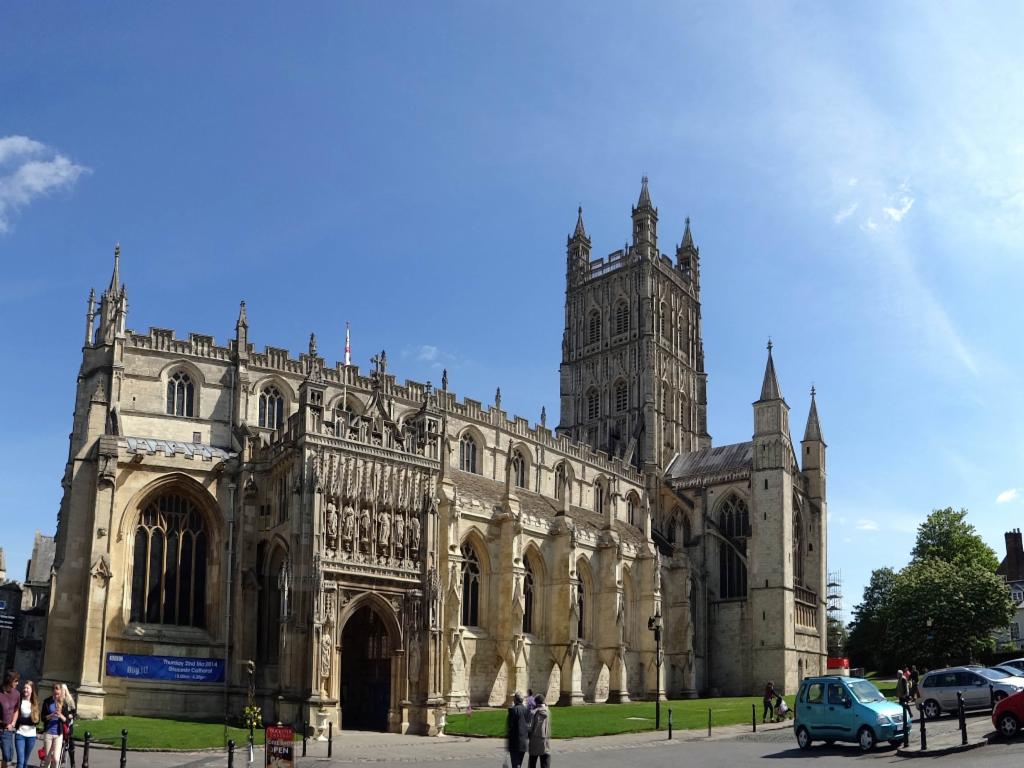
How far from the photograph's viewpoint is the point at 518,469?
6250cm

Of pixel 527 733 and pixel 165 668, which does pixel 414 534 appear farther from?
pixel 527 733

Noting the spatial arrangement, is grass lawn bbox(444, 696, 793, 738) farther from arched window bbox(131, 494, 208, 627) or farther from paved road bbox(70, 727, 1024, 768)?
arched window bbox(131, 494, 208, 627)

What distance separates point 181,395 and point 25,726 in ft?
91.6

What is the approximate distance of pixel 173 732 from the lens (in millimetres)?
32688

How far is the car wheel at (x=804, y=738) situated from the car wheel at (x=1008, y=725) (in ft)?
15.6

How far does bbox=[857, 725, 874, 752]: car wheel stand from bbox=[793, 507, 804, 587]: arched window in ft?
141

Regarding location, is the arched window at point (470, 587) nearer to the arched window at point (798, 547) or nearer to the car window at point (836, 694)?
the car window at point (836, 694)

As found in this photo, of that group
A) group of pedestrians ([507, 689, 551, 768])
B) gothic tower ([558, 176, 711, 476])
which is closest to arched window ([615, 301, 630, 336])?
gothic tower ([558, 176, 711, 476])

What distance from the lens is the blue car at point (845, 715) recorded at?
26.5 metres

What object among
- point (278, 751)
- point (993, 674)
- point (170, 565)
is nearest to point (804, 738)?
point (993, 674)

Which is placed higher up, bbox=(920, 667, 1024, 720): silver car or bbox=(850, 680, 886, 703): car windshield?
bbox=(850, 680, 886, 703): car windshield

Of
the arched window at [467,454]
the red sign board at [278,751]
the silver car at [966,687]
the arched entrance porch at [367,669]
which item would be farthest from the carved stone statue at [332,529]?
the silver car at [966,687]

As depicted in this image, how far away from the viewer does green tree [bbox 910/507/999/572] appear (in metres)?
74.4

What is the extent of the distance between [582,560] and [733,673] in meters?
16.8
